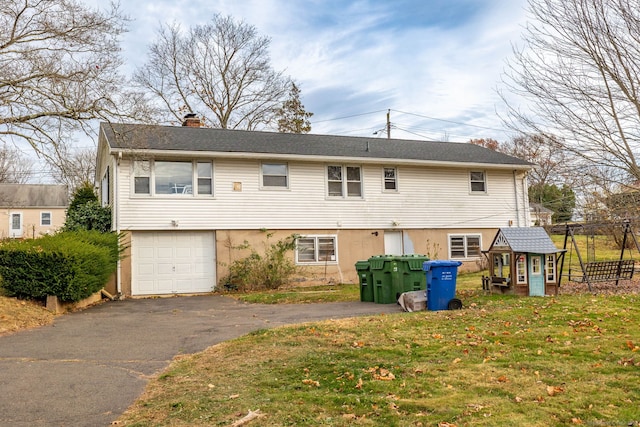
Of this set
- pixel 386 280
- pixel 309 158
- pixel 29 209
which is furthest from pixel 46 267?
pixel 29 209

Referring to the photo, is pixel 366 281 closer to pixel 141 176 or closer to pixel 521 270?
pixel 521 270

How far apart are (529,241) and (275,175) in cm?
948

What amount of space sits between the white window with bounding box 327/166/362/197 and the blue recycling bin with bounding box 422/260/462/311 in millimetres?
9124

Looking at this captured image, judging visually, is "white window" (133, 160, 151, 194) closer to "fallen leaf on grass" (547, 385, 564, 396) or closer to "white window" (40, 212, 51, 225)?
"fallen leaf on grass" (547, 385, 564, 396)

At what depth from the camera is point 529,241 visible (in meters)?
13.0

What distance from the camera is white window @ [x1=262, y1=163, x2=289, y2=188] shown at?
1934 centimetres

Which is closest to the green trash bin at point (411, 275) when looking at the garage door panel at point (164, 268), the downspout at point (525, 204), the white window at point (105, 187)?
the garage door panel at point (164, 268)

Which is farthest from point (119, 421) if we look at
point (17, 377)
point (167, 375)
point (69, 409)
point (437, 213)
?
point (437, 213)

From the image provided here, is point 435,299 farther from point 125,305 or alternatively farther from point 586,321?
point 125,305

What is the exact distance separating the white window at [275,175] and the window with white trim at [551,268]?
963 centimetres

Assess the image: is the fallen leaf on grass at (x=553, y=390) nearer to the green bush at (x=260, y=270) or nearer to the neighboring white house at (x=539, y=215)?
the green bush at (x=260, y=270)

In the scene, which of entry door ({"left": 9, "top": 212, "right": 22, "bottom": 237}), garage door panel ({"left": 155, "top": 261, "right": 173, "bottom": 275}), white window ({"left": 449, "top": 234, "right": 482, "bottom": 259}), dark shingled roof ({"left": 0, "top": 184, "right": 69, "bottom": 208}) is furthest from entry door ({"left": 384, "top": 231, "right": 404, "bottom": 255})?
entry door ({"left": 9, "top": 212, "right": 22, "bottom": 237})

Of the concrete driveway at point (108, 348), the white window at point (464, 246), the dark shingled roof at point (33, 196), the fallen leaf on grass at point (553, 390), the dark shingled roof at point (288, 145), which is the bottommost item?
the concrete driveway at point (108, 348)

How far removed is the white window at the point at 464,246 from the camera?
2170cm
